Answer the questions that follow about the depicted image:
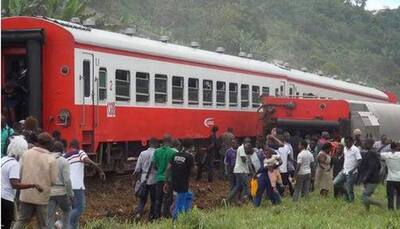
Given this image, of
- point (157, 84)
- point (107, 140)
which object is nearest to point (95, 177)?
point (107, 140)

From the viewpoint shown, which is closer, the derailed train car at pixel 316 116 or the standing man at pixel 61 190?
the standing man at pixel 61 190

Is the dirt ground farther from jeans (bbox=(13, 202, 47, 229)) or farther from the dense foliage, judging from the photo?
the dense foliage

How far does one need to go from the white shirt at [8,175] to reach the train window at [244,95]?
13332mm

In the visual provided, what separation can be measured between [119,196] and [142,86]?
8.35 ft

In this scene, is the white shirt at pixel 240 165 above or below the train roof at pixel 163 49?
below

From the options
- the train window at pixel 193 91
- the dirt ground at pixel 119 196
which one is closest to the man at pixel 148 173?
the dirt ground at pixel 119 196

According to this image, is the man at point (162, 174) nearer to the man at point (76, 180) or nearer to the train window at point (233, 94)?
the man at point (76, 180)

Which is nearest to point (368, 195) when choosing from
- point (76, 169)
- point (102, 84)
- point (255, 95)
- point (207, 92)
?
point (102, 84)

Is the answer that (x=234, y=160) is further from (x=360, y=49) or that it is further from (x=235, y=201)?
(x=360, y=49)

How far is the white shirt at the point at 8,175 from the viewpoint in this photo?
8.41m

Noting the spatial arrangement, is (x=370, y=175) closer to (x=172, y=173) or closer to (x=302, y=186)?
(x=302, y=186)

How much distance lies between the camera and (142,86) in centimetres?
1639

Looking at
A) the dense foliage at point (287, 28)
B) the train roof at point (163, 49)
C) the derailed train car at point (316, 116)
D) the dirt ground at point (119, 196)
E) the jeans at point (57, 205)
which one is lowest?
the dirt ground at point (119, 196)

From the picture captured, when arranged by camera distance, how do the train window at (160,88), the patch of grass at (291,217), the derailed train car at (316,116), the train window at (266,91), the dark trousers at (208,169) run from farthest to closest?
the train window at (266,91), the derailed train car at (316,116), the dark trousers at (208,169), the train window at (160,88), the patch of grass at (291,217)
